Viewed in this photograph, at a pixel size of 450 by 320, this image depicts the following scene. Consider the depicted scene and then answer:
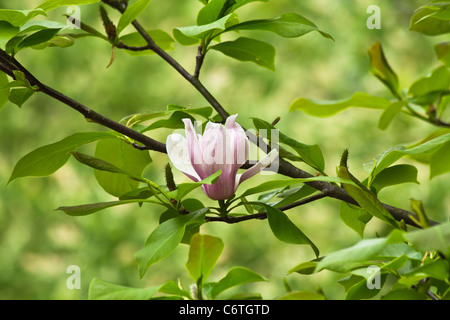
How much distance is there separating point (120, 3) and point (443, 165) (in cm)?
25

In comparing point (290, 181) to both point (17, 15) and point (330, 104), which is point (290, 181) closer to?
point (330, 104)

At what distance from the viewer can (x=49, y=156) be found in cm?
34

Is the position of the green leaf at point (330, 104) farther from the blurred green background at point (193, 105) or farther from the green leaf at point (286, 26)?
the blurred green background at point (193, 105)

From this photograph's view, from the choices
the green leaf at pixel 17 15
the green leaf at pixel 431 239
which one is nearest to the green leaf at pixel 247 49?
the green leaf at pixel 17 15

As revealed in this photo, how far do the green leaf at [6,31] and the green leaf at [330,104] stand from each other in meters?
0.16

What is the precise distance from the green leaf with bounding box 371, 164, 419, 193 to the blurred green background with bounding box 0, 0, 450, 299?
123 centimetres

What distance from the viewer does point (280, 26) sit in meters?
0.36

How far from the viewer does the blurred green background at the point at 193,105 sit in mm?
1713

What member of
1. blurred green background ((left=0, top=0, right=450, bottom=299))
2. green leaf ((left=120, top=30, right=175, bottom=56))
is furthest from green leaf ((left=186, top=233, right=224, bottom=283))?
blurred green background ((left=0, top=0, right=450, bottom=299))

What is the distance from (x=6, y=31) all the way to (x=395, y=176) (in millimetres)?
234

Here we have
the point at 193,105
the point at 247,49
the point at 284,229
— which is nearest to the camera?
the point at 284,229

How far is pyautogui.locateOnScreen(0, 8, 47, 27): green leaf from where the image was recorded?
31 cm

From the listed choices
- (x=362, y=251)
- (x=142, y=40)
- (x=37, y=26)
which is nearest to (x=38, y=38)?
(x=37, y=26)
